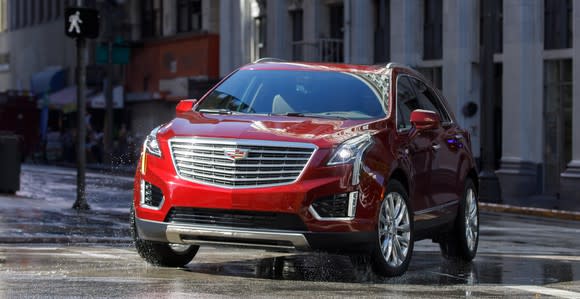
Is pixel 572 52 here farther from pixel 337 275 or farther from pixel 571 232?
pixel 337 275

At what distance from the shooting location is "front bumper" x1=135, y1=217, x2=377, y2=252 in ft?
32.8

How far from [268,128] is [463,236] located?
10.0ft

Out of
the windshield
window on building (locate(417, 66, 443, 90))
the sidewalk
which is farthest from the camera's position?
window on building (locate(417, 66, 443, 90))

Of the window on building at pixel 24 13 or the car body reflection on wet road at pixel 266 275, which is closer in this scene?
the car body reflection on wet road at pixel 266 275

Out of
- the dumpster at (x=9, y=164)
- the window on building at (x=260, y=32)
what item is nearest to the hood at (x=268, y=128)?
the dumpster at (x=9, y=164)

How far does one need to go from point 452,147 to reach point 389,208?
7.19 ft

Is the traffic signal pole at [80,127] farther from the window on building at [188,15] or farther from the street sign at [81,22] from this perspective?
the window on building at [188,15]

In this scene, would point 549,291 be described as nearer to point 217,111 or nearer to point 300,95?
point 300,95

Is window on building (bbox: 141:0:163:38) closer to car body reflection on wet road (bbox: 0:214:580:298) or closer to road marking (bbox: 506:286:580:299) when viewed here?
car body reflection on wet road (bbox: 0:214:580:298)

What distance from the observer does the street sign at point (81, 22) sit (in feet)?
70.3

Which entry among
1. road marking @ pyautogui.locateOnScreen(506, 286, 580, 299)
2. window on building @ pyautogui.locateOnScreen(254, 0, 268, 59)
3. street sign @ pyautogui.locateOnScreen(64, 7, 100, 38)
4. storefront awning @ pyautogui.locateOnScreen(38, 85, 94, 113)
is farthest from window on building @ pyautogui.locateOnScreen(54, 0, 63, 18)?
road marking @ pyautogui.locateOnScreen(506, 286, 580, 299)

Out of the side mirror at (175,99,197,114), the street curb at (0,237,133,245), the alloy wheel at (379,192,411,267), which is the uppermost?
the side mirror at (175,99,197,114)

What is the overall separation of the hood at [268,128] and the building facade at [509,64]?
58.5 ft

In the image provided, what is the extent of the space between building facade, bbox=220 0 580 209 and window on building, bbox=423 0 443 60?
3cm
